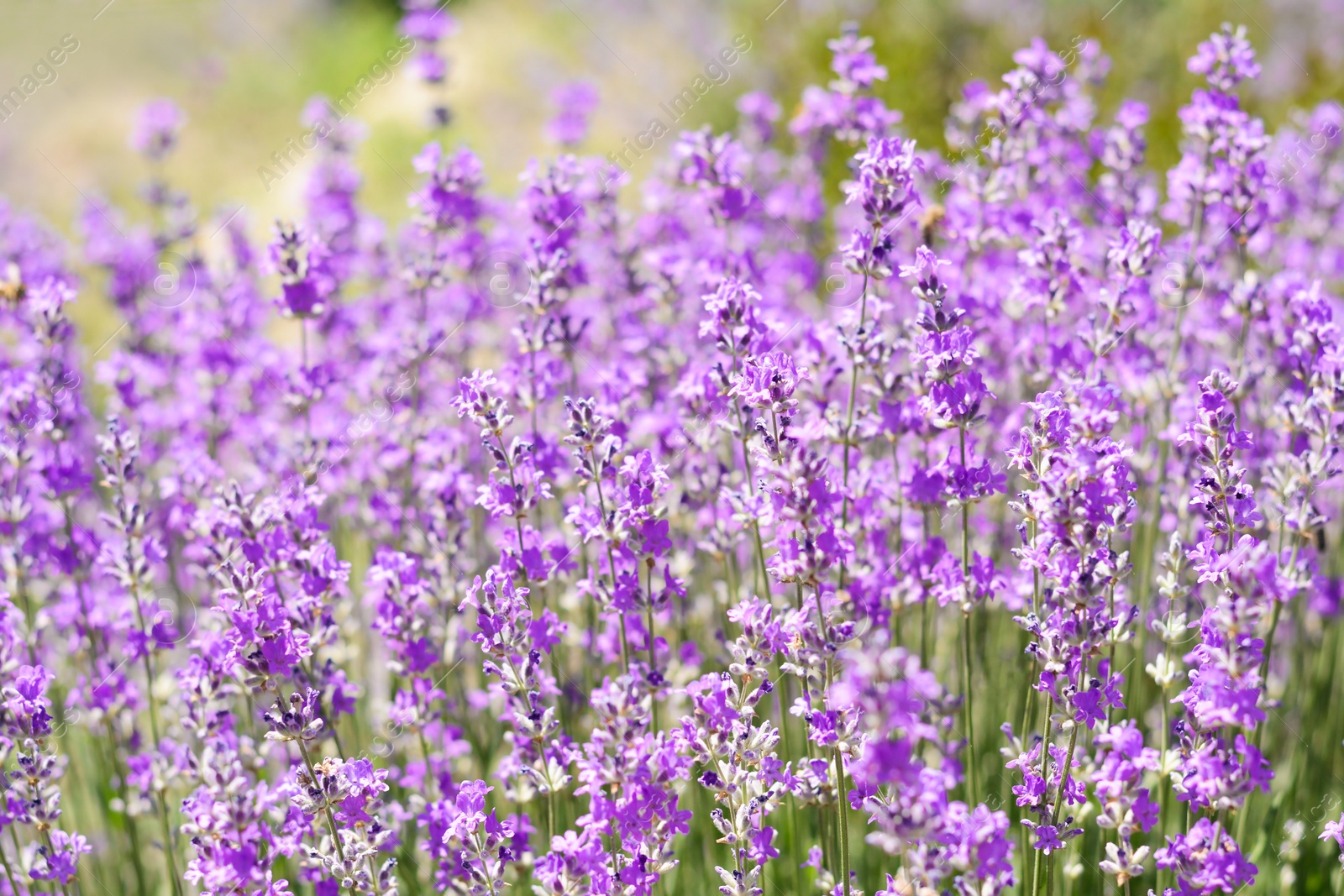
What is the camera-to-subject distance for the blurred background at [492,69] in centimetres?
1013

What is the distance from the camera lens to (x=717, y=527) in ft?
11.6

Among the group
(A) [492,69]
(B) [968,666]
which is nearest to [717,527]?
(B) [968,666]

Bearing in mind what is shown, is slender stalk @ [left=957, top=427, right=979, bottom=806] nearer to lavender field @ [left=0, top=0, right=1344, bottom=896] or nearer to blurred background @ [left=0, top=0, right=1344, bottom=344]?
lavender field @ [left=0, top=0, right=1344, bottom=896]

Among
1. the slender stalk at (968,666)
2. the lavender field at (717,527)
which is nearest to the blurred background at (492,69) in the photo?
the lavender field at (717,527)

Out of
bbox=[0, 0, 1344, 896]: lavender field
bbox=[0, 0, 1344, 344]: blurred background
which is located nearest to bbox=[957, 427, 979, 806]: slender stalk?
bbox=[0, 0, 1344, 896]: lavender field

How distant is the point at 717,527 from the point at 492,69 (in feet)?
47.3

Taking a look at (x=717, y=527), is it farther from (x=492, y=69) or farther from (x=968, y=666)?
(x=492, y=69)

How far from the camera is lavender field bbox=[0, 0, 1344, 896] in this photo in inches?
101

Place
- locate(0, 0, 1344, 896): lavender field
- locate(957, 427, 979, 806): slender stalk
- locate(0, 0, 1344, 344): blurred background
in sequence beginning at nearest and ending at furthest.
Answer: locate(0, 0, 1344, 896): lavender field
locate(957, 427, 979, 806): slender stalk
locate(0, 0, 1344, 344): blurred background

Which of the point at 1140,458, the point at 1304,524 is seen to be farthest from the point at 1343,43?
the point at 1304,524

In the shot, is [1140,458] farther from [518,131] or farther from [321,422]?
[518,131]

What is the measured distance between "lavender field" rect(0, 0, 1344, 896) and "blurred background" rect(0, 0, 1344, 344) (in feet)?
4.77

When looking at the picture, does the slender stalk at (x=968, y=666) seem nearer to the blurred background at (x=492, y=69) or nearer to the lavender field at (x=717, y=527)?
the lavender field at (x=717, y=527)

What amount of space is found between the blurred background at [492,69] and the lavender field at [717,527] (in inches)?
57.2
